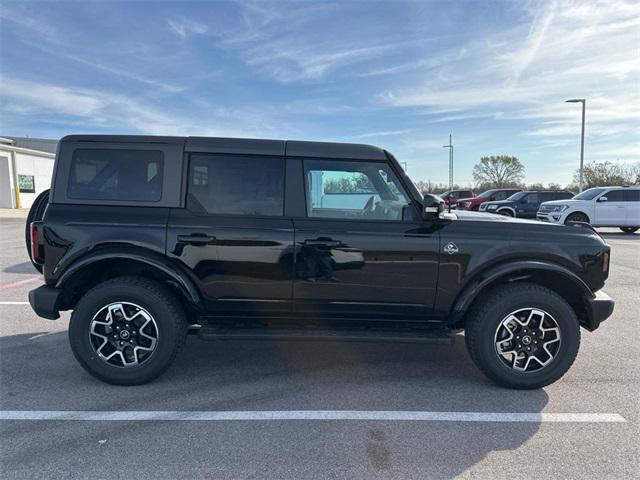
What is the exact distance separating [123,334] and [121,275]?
519 millimetres

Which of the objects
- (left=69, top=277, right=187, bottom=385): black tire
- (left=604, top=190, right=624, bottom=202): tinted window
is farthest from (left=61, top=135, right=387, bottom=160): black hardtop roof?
(left=604, top=190, right=624, bottom=202): tinted window

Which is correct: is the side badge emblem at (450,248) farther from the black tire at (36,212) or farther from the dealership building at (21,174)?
the dealership building at (21,174)

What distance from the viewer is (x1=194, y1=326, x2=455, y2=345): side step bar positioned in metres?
3.43

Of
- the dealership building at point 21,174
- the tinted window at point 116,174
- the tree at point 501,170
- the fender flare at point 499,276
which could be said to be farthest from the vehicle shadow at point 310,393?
the tree at point 501,170

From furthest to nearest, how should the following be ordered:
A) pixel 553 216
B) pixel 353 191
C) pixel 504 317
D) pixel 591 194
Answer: pixel 591 194
pixel 553 216
pixel 353 191
pixel 504 317

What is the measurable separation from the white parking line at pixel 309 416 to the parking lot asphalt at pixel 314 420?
3cm

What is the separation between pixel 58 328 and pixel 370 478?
159 inches

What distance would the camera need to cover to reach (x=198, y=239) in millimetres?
3406

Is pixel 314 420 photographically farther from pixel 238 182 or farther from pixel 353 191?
pixel 238 182

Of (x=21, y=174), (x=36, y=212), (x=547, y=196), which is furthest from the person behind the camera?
(x=21, y=174)

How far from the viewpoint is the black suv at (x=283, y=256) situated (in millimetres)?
3418

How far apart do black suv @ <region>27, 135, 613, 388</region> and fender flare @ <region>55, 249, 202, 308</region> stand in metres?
0.01

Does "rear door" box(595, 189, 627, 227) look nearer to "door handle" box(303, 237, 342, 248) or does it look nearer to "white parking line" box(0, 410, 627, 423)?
"white parking line" box(0, 410, 627, 423)

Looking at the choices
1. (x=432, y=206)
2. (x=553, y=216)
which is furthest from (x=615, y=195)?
(x=432, y=206)
